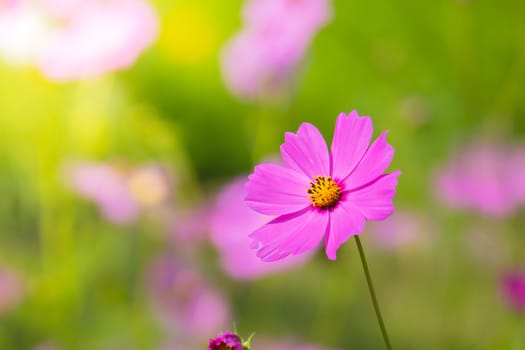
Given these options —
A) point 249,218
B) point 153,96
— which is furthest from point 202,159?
point 249,218

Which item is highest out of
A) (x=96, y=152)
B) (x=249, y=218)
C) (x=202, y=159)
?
(x=202, y=159)

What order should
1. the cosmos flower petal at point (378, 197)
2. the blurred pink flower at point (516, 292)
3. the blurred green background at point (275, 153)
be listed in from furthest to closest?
the blurred green background at point (275, 153), the blurred pink flower at point (516, 292), the cosmos flower petal at point (378, 197)

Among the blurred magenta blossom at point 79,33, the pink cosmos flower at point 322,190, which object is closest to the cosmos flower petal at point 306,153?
the pink cosmos flower at point 322,190

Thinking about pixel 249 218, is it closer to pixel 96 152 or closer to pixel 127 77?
pixel 96 152

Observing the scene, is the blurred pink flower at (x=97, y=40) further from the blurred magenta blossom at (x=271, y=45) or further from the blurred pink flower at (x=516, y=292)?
the blurred pink flower at (x=516, y=292)

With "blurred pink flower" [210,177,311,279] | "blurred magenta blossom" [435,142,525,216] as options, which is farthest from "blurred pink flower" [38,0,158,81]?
"blurred magenta blossom" [435,142,525,216]

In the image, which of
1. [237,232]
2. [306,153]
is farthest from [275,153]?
[306,153]

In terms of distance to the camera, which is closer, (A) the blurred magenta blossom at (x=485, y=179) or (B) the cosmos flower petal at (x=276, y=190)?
(B) the cosmos flower petal at (x=276, y=190)
